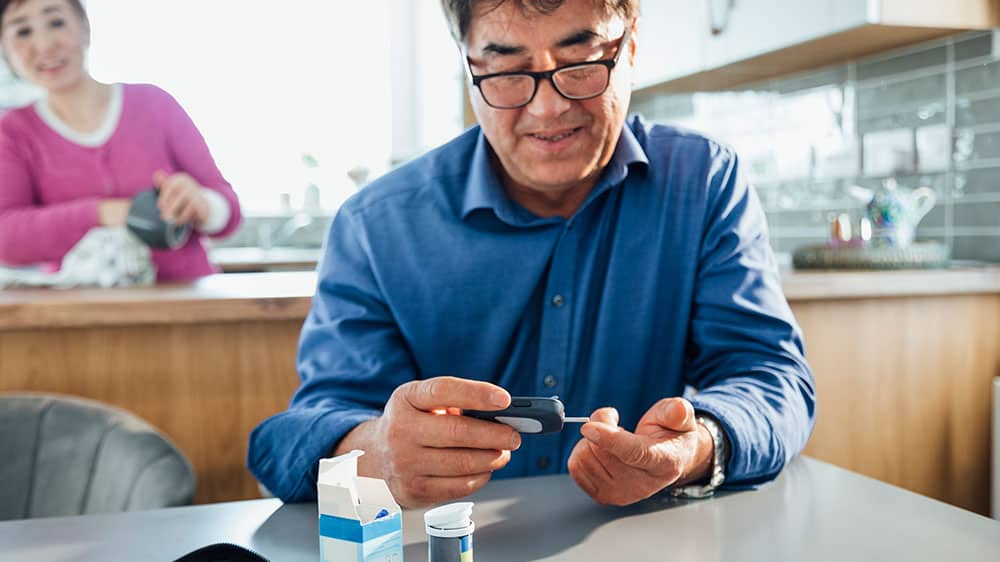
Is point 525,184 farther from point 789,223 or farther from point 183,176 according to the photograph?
point 789,223

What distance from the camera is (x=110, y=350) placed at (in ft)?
5.59

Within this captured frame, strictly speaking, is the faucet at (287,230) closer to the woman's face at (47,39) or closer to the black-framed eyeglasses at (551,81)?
the woman's face at (47,39)

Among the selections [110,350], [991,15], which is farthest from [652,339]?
[991,15]

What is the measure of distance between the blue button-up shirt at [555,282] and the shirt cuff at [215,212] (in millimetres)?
1194

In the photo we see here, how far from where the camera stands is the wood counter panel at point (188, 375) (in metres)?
1.70

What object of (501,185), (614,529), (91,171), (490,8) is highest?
(490,8)

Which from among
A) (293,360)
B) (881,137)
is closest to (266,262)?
(293,360)

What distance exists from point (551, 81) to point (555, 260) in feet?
0.82

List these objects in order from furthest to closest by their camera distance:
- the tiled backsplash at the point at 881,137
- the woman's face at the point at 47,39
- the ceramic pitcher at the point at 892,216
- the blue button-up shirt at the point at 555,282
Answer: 1. the woman's face at the point at 47,39
2. the tiled backsplash at the point at 881,137
3. the ceramic pitcher at the point at 892,216
4. the blue button-up shirt at the point at 555,282

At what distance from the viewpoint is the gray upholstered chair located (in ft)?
3.87

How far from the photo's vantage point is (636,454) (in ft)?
2.86

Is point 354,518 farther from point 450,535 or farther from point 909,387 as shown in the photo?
point 909,387

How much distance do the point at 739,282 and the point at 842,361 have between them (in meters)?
0.85

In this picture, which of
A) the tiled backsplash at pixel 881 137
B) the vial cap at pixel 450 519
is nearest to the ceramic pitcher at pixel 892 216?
the tiled backsplash at pixel 881 137
